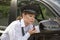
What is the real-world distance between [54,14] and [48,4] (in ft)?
0.89

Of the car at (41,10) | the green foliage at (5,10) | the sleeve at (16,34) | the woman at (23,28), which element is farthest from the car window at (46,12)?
the sleeve at (16,34)

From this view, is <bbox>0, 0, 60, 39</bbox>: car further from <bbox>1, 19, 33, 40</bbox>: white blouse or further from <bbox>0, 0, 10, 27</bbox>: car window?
<bbox>1, 19, 33, 40</bbox>: white blouse

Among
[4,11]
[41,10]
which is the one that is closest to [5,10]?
[4,11]

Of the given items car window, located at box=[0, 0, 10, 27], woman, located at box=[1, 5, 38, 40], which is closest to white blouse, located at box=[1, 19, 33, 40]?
woman, located at box=[1, 5, 38, 40]

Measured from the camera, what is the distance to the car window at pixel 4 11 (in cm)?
517

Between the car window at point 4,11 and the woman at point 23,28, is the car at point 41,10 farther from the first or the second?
the woman at point 23,28

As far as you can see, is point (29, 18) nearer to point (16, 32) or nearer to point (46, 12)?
point (16, 32)

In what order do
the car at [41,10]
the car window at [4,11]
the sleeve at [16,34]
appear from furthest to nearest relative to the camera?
the car window at [4,11]
the car at [41,10]
the sleeve at [16,34]

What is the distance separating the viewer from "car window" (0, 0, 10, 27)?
5.17 m

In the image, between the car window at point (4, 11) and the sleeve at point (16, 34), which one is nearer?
the sleeve at point (16, 34)

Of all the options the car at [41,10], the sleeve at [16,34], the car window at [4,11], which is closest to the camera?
the sleeve at [16,34]

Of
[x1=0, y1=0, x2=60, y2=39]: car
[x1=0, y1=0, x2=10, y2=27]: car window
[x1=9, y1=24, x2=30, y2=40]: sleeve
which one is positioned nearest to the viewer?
[x1=9, y1=24, x2=30, y2=40]: sleeve

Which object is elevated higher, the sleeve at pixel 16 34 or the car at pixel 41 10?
the car at pixel 41 10

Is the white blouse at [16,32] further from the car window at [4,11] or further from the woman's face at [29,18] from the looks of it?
the car window at [4,11]
